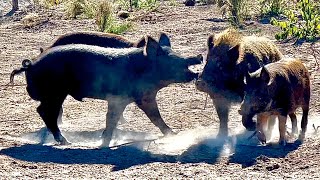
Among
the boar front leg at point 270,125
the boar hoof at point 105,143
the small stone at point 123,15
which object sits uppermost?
the boar front leg at point 270,125

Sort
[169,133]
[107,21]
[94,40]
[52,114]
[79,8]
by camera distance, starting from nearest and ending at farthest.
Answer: [52,114]
[169,133]
[94,40]
[107,21]
[79,8]

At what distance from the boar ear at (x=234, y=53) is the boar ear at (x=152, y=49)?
904mm

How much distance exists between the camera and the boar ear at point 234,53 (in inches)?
398

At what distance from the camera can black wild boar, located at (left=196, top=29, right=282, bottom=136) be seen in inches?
397

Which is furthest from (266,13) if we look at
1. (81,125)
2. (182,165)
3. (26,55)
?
(182,165)

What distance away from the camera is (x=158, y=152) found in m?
9.83

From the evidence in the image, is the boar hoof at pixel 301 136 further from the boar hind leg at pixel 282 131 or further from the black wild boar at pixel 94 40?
the black wild boar at pixel 94 40

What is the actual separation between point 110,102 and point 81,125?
3.98 ft

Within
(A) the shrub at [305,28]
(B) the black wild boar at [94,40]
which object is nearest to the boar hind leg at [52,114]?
(B) the black wild boar at [94,40]

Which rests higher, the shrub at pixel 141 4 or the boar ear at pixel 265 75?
the boar ear at pixel 265 75

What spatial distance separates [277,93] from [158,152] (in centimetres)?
159

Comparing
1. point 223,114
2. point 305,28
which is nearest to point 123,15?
point 305,28

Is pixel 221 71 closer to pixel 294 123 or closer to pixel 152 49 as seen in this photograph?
pixel 152 49

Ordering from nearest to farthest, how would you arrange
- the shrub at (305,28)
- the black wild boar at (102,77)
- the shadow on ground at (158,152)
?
the shadow on ground at (158,152) → the black wild boar at (102,77) → the shrub at (305,28)
